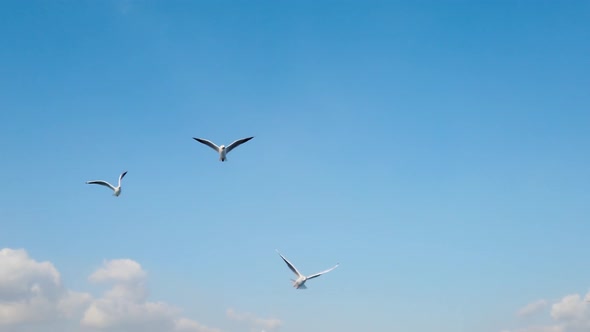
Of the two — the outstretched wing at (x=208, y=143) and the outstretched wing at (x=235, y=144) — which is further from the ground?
the outstretched wing at (x=208, y=143)

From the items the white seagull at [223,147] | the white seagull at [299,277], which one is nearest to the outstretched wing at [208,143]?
the white seagull at [223,147]

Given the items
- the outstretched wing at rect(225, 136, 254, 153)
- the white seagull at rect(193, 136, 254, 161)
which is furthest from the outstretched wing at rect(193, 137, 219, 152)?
the outstretched wing at rect(225, 136, 254, 153)

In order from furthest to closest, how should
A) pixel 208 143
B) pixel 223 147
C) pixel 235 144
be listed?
1. pixel 208 143
2. pixel 235 144
3. pixel 223 147

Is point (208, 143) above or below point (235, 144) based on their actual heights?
above

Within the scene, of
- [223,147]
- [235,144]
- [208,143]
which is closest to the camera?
[223,147]

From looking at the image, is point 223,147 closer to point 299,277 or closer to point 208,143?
point 208,143

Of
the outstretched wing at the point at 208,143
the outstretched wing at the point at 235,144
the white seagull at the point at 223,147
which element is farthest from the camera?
the outstretched wing at the point at 208,143

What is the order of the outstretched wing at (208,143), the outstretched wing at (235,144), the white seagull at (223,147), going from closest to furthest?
the outstretched wing at (235,144) < the white seagull at (223,147) < the outstretched wing at (208,143)

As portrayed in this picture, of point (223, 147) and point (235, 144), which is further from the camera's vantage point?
point (235, 144)

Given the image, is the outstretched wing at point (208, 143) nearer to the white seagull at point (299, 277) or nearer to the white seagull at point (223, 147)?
the white seagull at point (223, 147)

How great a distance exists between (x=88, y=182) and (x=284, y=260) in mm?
41190

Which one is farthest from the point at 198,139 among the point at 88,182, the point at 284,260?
the point at 88,182

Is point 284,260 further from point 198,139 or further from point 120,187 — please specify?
point 120,187

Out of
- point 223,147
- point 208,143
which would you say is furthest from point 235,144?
point 208,143
